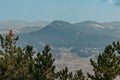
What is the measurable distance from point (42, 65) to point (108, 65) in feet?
46.3

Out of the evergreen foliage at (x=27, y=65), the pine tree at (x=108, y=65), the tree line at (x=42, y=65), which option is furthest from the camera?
the evergreen foliage at (x=27, y=65)

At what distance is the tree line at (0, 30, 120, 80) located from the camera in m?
55.8

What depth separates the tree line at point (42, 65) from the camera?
5575 centimetres

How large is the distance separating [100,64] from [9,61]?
1935 cm

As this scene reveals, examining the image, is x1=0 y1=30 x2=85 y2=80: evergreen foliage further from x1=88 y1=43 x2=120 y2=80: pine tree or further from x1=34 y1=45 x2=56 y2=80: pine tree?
x1=88 y1=43 x2=120 y2=80: pine tree

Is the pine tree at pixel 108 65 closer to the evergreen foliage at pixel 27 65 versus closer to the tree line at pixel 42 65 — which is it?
Answer: the tree line at pixel 42 65

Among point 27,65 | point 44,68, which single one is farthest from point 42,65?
point 27,65

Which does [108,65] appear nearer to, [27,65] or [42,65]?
[42,65]

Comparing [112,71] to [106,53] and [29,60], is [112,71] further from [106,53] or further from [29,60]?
[29,60]

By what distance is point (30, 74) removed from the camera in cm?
6738

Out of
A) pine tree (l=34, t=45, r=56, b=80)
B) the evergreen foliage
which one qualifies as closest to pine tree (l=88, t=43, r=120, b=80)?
the evergreen foliage

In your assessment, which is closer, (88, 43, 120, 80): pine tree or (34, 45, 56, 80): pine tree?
(88, 43, 120, 80): pine tree

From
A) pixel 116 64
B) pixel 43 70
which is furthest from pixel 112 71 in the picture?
pixel 43 70

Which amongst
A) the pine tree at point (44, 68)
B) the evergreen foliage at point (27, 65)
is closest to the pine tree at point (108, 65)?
the evergreen foliage at point (27, 65)
